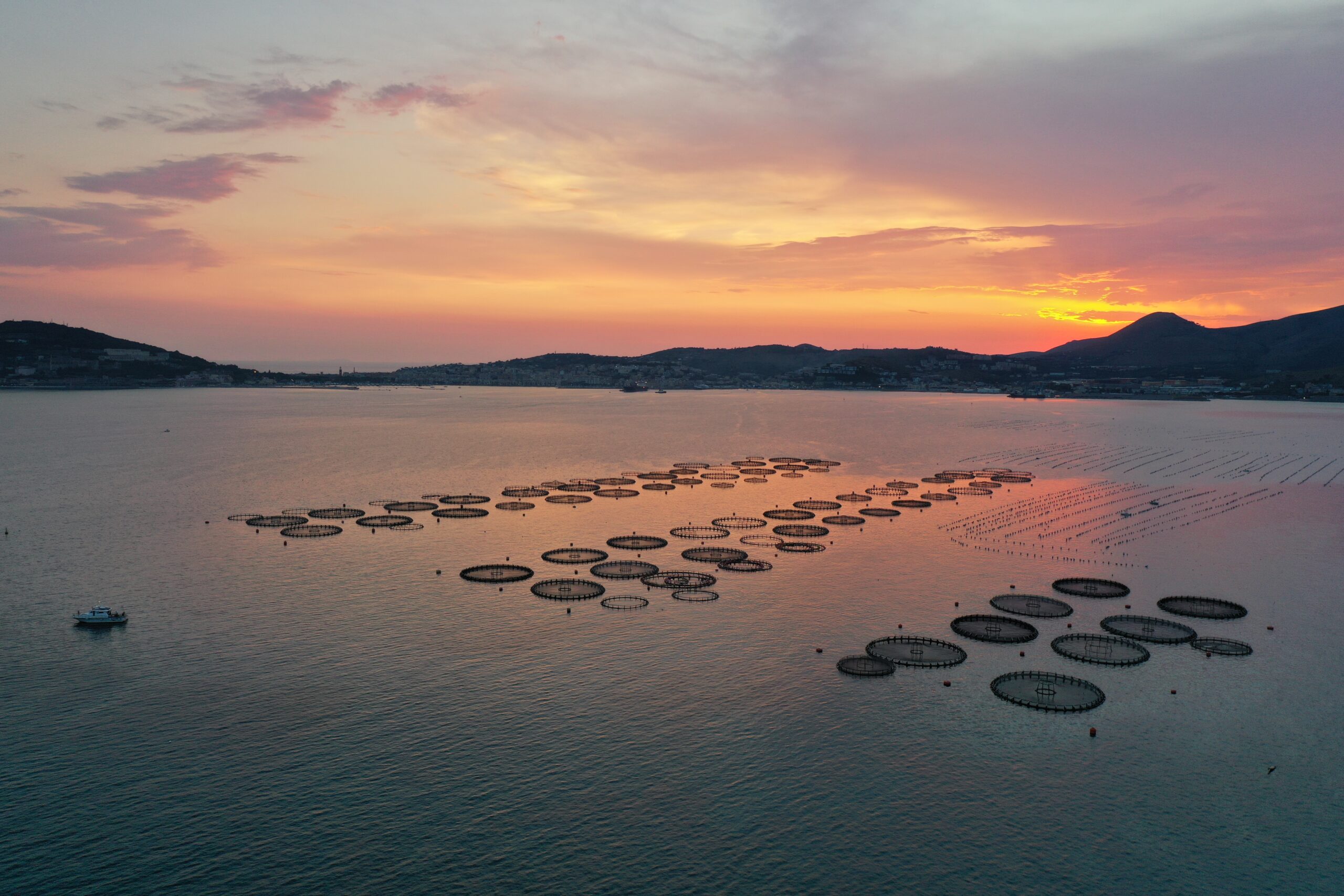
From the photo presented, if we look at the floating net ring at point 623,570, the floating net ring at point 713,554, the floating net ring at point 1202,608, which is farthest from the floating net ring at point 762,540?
the floating net ring at point 1202,608

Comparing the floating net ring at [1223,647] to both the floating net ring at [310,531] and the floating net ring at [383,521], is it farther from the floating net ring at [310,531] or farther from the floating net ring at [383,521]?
the floating net ring at [310,531]

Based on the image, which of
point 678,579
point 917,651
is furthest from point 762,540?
point 917,651

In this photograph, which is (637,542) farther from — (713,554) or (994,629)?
(994,629)

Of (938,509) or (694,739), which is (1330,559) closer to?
(938,509)

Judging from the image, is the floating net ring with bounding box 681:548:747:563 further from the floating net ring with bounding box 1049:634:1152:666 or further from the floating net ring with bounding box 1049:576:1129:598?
the floating net ring with bounding box 1049:634:1152:666

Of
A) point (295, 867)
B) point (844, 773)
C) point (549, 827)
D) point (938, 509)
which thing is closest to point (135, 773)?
point (295, 867)
